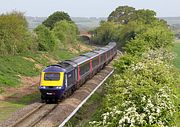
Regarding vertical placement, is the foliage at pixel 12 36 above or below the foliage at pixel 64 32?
above

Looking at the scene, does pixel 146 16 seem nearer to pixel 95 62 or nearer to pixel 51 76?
pixel 95 62

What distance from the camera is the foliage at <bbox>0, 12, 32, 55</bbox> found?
49.4 metres

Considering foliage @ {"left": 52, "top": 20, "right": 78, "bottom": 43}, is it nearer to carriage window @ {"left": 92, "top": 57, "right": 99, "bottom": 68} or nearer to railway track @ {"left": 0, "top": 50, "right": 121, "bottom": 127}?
carriage window @ {"left": 92, "top": 57, "right": 99, "bottom": 68}

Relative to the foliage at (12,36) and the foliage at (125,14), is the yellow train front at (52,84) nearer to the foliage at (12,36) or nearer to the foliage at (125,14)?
the foliage at (12,36)

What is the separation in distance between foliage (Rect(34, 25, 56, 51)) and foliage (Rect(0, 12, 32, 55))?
305 inches

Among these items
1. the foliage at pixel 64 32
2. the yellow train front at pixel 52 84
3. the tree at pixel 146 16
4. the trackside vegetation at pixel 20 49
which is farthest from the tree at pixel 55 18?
the yellow train front at pixel 52 84

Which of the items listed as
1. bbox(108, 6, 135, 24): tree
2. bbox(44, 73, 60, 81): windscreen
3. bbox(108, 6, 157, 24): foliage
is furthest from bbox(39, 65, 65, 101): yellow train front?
bbox(108, 6, 135, 24): tree

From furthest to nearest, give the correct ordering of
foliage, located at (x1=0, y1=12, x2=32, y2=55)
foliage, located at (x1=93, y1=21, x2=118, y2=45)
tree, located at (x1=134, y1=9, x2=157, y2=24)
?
1. foliage, located at (x1=93, y1=21, x2=118, y2=45)
2. tree, located at (x1=134, y1=9, x2=157, y2=24)
3. foliage, located at (x1=0, y1=12, x2=32, y2=55)

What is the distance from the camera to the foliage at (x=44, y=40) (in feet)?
210

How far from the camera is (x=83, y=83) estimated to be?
125ft

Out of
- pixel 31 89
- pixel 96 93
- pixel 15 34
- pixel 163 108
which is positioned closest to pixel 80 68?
pixel 96 93

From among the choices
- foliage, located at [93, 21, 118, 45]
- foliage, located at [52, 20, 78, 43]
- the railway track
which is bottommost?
foliage, located at [93, 21, 118, 45]

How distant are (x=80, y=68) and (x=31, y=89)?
497 cm

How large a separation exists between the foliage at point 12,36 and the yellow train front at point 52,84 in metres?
19.9
